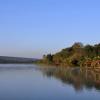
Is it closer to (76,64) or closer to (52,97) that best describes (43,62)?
(76,64)

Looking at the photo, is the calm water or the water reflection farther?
the water reflection

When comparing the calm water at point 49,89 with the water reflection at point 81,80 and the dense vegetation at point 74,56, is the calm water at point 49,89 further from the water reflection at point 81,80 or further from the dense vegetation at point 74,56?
the dense vegetation at point 74,56

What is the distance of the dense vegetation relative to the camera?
7444cm

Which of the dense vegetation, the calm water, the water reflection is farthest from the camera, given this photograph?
the dense vegetation

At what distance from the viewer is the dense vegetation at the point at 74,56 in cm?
7444

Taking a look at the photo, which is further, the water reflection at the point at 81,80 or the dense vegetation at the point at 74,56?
the dense vegetation at the point at 74,56

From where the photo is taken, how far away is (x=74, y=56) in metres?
76.3

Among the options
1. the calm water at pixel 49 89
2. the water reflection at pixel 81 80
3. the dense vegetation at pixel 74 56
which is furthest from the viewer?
the dense vegetation at pixel 74 56

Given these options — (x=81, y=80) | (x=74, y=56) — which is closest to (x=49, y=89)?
(x=81, y=80)

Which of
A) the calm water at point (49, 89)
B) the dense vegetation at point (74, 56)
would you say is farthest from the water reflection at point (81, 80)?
the dense vegetation at point (74, 56)

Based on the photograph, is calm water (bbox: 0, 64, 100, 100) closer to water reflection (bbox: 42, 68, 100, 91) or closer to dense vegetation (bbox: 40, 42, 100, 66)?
water reflection (bbox: 42, 68, 100, 91)

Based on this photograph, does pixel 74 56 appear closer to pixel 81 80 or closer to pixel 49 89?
pixel 81 80

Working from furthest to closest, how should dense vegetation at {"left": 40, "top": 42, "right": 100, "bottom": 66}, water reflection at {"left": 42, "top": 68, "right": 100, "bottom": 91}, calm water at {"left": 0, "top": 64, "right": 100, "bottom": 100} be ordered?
dense vegetation at {"left": 40, "top": 42, "right": 100, "bottom": 66}
water reflection at {"left": 42, "top": 68, "right": 100, "bottom": 91}
calm water at {"left": 0, "top": 64, "right": 100, "bottom": 100}

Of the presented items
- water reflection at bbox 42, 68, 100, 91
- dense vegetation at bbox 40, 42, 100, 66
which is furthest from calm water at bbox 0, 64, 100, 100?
dense vegetation at bbox 40, 42, 100, 66
